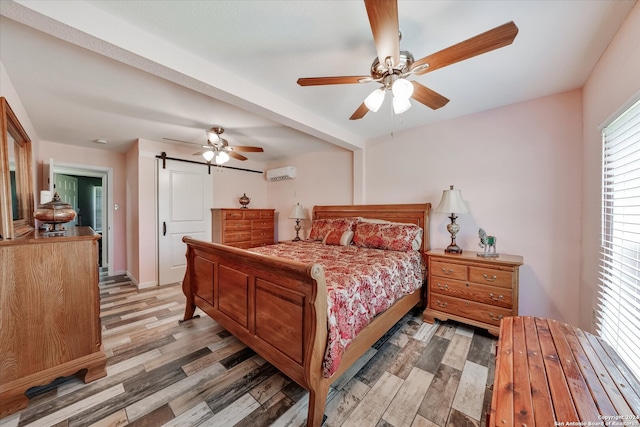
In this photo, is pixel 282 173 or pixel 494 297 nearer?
pixel 494 297

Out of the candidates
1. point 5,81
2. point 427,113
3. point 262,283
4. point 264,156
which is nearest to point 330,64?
point 427,113

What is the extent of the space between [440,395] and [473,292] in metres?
1.18

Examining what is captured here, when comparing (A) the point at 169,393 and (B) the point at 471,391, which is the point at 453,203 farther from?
(A) the point at 169,393

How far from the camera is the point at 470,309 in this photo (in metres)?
2.42

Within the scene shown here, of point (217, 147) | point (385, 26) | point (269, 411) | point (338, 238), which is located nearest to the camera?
point (385, 26)

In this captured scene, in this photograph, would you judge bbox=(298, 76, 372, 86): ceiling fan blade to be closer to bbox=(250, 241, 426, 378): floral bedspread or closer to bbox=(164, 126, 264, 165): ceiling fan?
bbox=(250, 241, 426, 378): floral bedspread

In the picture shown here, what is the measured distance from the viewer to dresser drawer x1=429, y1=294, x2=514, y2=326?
2.28 meters

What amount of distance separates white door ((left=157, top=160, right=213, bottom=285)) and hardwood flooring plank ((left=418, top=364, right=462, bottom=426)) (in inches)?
160

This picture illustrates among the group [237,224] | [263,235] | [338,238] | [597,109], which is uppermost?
[597,109]

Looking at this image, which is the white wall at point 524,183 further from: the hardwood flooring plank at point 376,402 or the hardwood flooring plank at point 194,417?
the hardwood flooring plank at point 194,417

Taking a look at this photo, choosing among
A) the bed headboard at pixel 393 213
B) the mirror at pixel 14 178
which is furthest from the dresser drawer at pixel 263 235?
the mirror at pixel 14 178

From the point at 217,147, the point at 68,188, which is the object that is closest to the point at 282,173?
the point at 217,147

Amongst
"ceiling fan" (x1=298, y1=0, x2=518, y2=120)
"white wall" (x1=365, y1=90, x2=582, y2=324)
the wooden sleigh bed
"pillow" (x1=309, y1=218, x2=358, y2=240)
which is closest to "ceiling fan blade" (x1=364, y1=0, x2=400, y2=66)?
"ceiling fan" (x1=298, y1=0, x2=518, y2=120)

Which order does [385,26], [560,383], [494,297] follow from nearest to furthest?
1. [560,383]
2. [385,26]
3. [494,297]
